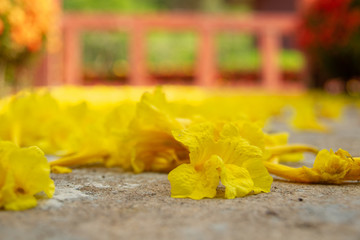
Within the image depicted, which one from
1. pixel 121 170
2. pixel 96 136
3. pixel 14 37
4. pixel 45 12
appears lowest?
pixel 121 170

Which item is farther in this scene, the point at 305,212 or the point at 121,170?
the point at 121,170

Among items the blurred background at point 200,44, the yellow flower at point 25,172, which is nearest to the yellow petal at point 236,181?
the yellow flower at point 25,172

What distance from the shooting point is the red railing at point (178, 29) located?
476 inches

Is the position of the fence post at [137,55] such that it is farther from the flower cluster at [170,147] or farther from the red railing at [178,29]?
the flower cluster at [170,147]

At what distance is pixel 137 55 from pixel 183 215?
11456mm

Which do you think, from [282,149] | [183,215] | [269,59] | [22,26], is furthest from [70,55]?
[183,215]

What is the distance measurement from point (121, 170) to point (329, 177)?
660 millimetres

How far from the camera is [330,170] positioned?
1.14 m

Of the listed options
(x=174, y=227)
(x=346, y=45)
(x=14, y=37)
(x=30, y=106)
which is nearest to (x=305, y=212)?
(x=174, y=227)

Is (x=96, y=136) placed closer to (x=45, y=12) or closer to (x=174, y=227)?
(x=174, y=227)

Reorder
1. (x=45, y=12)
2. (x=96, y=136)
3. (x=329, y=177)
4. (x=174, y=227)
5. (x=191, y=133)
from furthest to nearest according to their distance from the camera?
(x=45, y=12) → (x=96, y=136) → (x=329, y=177) → (x=191, y=133) → (x=174, y=227)

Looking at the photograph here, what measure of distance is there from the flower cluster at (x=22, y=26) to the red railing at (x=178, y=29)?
20.2ft

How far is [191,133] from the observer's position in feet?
3.42

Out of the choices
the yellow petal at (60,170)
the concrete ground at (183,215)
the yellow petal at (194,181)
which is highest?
the yellow petal at (194,181)
